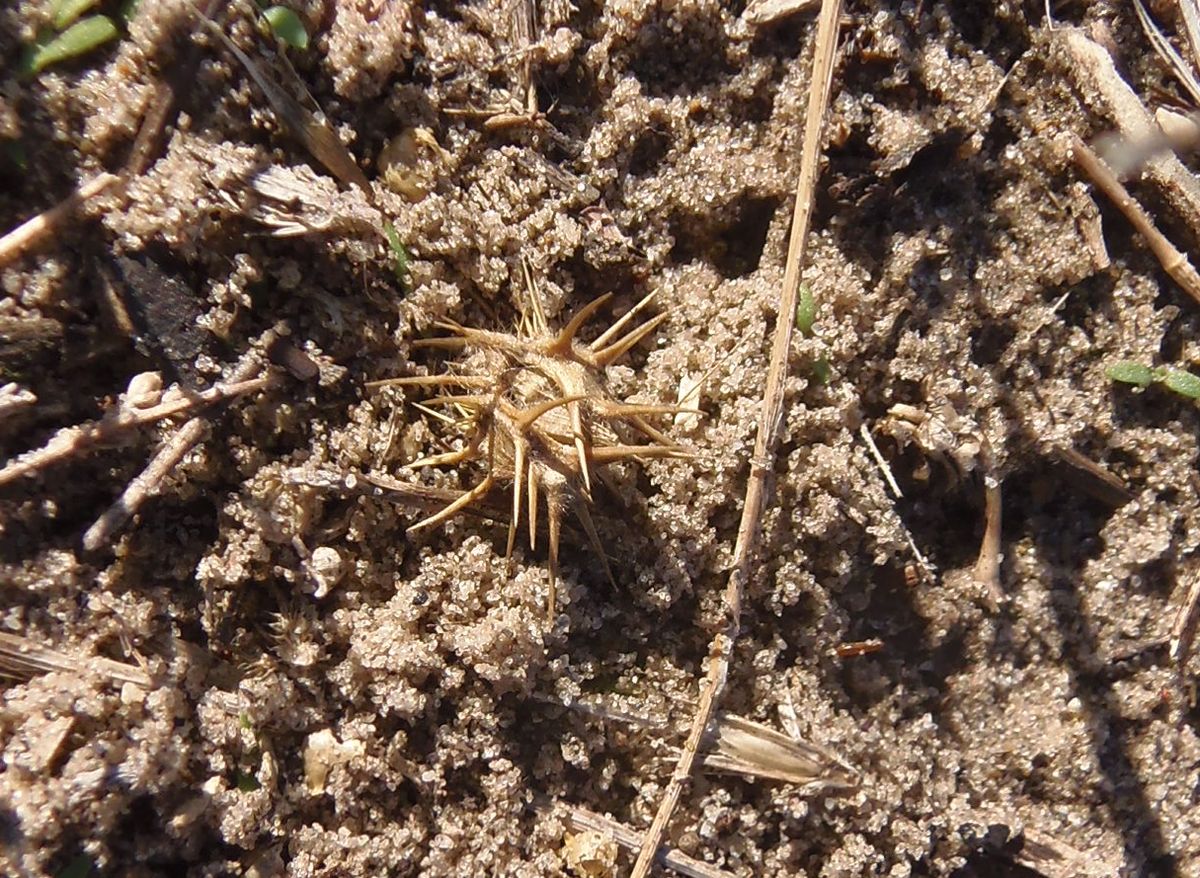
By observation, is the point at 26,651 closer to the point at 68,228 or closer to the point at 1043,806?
the point at 68,228

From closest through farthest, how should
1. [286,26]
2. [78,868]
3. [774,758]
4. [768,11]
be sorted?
[78,868]
[286,26]
[774,758]
[768,11]

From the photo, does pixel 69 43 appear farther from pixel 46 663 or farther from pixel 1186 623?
pixel 1186 623

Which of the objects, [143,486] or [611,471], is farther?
[611,471]

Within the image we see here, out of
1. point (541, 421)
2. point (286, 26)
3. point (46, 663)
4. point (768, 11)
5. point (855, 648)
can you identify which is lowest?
point (46, 663)

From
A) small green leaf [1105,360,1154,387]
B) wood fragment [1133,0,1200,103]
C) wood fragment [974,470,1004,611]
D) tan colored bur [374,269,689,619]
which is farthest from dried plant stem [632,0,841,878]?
wood fragment [1133,0,1200,103]

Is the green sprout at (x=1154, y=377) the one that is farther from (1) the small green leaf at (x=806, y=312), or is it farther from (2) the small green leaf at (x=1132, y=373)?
(1) the small green leaf at (x=806, y=312)

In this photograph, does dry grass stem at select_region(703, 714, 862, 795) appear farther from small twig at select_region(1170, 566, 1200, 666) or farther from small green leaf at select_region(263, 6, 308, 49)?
small green leaf at select_region(263, 6, 308, 49)

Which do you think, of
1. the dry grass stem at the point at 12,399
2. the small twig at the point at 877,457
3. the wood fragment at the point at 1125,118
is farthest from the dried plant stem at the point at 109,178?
the wood fragment at the point at 1125,118

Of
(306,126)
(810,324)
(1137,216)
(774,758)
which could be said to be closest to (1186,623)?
(1137,216)
